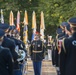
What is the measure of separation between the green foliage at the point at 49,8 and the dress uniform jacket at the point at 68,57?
34.7 metres

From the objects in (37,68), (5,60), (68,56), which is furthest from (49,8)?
(68,56)

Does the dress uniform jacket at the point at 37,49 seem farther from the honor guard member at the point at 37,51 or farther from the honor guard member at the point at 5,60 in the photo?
the honor guard member at the point at 5,60

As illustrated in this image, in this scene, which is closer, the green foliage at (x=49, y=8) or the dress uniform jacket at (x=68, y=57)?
the dress uniform jacket at (x=68, y=57)

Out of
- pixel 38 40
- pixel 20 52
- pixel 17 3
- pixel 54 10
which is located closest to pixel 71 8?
pixel 54 10

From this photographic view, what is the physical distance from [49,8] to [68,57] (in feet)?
138

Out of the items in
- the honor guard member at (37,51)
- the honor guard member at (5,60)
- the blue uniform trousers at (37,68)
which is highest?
the honor guard member at (5,60)

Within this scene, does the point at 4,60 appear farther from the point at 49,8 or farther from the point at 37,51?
the point at 49,8

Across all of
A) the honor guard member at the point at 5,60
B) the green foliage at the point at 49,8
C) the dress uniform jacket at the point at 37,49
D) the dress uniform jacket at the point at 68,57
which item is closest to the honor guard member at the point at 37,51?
the dress uniform jacket at the point at 37,49

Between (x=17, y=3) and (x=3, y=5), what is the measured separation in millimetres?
1825

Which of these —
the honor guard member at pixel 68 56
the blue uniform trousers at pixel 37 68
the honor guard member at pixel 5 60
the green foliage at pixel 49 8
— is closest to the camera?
the honor guard member at pixel 68 56

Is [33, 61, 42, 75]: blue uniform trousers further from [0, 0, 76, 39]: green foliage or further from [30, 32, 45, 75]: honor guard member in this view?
[0, 0, 76, 39]: green foliage

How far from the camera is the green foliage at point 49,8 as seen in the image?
148 feet

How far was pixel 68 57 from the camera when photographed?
24.6ft

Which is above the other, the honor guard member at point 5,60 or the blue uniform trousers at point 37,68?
the honor guard member at point 5,60
